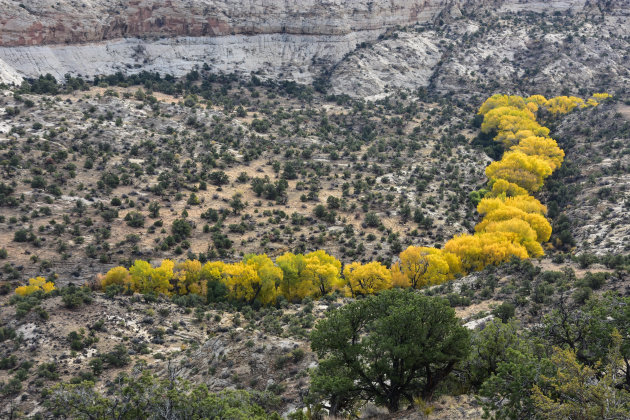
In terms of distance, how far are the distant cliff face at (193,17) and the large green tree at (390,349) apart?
8980cm

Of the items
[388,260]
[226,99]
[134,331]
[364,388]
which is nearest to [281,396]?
[364,388]

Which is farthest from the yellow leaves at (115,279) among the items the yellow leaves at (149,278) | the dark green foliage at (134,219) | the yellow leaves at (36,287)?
the dark green foliage at (134,219)

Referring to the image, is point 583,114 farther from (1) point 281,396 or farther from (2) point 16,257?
(2) point 16,257

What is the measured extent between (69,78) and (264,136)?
34972 mm

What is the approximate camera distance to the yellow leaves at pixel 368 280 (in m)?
49.2

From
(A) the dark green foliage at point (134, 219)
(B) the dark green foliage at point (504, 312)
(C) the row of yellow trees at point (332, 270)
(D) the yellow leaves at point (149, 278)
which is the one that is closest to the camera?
(B) the dark green foliage at point (504, 312)

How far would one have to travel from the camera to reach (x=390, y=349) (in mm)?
21219

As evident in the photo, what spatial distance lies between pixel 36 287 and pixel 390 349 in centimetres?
3669

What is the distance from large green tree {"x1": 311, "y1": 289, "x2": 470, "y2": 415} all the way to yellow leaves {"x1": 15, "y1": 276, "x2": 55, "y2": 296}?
32029 mm

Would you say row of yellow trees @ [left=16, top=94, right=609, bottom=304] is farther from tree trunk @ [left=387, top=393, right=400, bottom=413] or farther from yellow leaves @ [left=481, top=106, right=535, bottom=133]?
yellow leaves @ [left=481, top=106, right=535, bottom=133]

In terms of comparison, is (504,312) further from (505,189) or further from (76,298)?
(505,189)

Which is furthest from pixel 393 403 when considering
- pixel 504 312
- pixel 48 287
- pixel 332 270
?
pixel 48 287

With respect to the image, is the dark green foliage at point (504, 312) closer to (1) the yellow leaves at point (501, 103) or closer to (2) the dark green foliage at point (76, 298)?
(2) the dark green foliage at point (76, 298)

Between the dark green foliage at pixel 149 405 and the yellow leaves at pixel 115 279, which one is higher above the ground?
the dark green foliage at pixel 149 405
